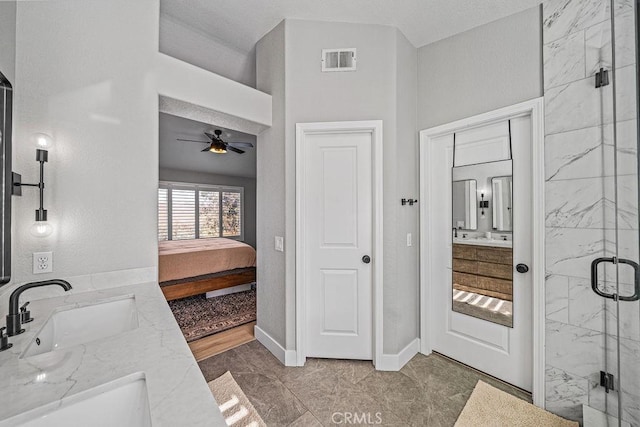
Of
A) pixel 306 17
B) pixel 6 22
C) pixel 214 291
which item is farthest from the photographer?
pixel 214 291

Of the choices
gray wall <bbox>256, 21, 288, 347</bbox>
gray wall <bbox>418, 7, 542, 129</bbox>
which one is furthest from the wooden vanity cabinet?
gray wall <bbox>256, 21, 288, 347</bbox>

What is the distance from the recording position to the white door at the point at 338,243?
7.48 ft

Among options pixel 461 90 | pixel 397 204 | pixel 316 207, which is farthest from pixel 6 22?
pixel 461 90

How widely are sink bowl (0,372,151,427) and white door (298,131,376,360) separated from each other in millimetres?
1632

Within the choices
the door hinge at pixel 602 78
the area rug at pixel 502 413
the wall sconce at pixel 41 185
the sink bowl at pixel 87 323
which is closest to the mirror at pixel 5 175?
the wall sconce at pixel 41 185

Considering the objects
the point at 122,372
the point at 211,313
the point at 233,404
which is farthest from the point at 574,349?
the point at 211,313

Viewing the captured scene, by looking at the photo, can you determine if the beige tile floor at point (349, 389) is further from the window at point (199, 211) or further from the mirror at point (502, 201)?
the window at point (199, 211)

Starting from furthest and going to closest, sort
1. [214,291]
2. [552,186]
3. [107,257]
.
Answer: [214,291] < [552,186] < [107,257]

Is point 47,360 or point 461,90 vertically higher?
point 461,90

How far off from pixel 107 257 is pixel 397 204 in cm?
214

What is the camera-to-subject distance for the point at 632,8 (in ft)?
3.69

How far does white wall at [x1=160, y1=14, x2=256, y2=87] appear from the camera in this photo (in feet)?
7.70

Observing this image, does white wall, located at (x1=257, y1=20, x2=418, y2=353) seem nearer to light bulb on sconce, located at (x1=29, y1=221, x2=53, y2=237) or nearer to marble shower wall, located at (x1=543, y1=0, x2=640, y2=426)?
marble shower wall, located at (x1=543, y1=0, x2=640, y2=426)

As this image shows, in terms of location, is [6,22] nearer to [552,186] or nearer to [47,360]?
[47,360]
